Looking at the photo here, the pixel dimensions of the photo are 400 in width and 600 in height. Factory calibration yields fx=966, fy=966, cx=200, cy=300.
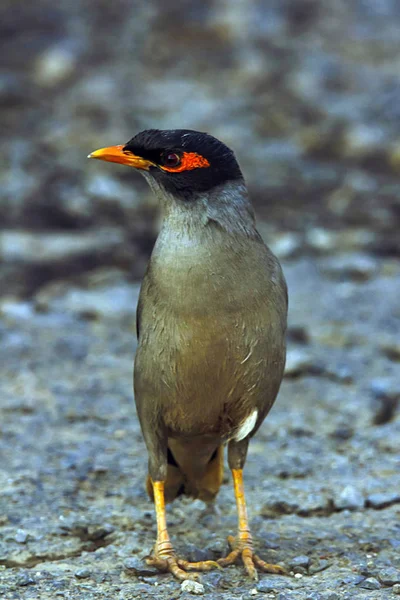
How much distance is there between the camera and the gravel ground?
14.0 feet

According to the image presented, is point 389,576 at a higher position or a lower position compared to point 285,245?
lower

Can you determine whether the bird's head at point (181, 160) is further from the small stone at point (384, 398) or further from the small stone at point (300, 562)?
the small stone at point (384, 398)

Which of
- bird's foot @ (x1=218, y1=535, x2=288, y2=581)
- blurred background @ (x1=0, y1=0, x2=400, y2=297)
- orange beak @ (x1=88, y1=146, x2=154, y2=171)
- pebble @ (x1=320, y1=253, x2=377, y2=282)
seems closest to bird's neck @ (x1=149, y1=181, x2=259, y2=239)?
orange beak @ (x1=88, y1=146, x2=154, y2=171)

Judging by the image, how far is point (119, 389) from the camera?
21.0ft

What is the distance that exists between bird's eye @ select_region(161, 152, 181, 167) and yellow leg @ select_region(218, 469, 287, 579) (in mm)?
1488

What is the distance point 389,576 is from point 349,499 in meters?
0.89

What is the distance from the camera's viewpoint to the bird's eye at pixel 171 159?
4.23m

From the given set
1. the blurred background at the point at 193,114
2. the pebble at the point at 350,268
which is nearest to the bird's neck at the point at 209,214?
the blurred background at the point at 193,114

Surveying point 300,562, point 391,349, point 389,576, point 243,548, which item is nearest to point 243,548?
point 243,548

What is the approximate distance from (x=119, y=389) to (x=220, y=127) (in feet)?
14.6

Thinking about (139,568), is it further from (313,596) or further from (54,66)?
(54,66)

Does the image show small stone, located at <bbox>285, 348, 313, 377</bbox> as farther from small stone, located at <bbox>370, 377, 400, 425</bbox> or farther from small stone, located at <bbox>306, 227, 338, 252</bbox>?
small stone, located at <bbox>306, 227, 338, 252</bbox>

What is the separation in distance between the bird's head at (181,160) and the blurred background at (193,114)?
3.64m

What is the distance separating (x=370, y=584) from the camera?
413 centimetres
